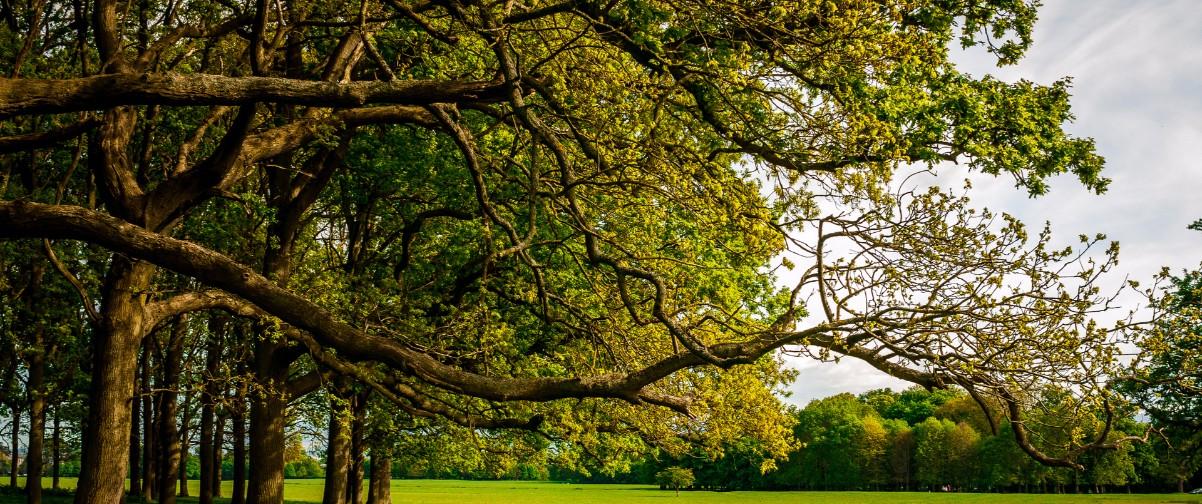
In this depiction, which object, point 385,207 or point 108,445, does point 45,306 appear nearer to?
point 385,207

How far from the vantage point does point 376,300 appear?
672 inches

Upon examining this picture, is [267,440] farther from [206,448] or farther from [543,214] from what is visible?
[206,448]

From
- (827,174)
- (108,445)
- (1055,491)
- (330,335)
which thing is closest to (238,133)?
(330,335)

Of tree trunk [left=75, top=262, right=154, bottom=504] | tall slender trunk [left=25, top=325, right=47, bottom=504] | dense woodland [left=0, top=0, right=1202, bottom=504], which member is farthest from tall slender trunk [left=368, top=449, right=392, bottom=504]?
tree trunk [left=75, top=262, right=154, bottom=504]

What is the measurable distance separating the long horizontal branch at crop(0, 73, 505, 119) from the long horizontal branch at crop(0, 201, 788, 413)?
1549 millimetres

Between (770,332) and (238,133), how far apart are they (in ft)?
27.3

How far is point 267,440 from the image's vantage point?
66.3ft

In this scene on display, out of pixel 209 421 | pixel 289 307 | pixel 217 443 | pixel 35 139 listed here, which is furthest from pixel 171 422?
pixel 289 307

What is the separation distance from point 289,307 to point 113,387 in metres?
5.49

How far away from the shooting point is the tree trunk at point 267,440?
19844 millimetres

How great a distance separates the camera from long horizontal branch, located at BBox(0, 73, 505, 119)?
8719mm

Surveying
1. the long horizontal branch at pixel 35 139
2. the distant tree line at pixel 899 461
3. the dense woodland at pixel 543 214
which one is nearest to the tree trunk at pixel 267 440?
the dense woodland at pixel 543 214

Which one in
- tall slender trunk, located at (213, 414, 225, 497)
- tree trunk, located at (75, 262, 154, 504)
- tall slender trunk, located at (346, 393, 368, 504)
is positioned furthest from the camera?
tall slender trunk, located at (213, 414, 225, 497)

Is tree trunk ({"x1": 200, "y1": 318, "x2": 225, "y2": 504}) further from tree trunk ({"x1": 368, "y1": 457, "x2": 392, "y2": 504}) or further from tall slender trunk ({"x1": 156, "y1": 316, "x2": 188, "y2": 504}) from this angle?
tree trunk ({"x1": 368, "y1": 457, "x2": 392, "y2": 504})
